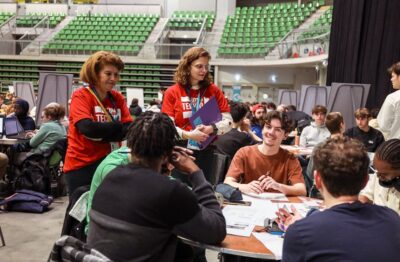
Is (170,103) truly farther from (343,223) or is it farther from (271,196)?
(343,223)

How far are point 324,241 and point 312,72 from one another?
15.4 metres

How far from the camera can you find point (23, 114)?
617 centimetres

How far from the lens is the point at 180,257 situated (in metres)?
1.80

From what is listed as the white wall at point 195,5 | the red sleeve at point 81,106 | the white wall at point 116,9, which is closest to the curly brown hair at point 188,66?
the red sleeve at point 81,106

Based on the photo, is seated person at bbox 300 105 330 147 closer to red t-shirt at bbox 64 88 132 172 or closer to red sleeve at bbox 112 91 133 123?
red sleeve at bbox 112 91 133 123

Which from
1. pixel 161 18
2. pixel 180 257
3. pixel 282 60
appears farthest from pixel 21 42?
pixel 180 257

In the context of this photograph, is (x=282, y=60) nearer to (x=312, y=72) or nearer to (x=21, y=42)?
(x=312, y=72)

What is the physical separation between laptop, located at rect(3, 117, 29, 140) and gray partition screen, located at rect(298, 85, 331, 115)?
6.13 m

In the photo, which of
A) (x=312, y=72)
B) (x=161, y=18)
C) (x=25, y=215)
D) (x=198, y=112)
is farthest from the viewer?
(x=161, y=18)

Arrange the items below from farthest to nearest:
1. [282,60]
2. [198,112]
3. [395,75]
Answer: [282,60] < [395,75] < [198,112]

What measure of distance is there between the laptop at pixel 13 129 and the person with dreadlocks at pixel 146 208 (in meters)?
4.51

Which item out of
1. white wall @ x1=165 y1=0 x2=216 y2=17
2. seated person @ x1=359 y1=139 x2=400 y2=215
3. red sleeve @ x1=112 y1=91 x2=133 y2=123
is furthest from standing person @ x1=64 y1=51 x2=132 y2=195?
white wall @ x1=165 y1=0 x2=216 y2=17

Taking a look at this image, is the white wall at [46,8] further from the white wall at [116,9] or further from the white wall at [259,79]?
the white wall at [259,79]

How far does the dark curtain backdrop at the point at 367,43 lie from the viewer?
7395 mm
